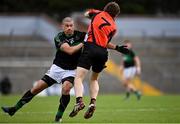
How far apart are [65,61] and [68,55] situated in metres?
0.16

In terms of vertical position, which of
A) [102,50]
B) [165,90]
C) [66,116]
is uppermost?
[102,50]

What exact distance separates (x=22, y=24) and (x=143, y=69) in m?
10.0

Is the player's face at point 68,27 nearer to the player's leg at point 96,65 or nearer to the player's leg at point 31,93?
the player's leg at point 96,65

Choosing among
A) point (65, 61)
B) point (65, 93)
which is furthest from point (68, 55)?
point (65, 93)

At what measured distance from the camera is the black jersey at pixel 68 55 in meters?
15.1

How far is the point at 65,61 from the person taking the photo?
15336mm

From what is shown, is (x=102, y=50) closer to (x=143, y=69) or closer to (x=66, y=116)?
(x=66, y=116)

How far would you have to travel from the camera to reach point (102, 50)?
1475 cm

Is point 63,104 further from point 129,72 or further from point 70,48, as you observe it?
point 129,72

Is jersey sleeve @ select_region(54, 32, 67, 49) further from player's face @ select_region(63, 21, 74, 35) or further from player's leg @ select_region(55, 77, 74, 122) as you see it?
player's leg @ select_region(55, 77, 74, 122)

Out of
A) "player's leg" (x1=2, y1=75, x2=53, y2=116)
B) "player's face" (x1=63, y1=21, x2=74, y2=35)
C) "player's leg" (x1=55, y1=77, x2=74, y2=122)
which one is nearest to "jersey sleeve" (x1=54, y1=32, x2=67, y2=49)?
"player's face" (x1=63, y1=21, x2=74, y2=35)

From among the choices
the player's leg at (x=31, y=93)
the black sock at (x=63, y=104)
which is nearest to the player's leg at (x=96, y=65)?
the black sock at (x=63, y=104)

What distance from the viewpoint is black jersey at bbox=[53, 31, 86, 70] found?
1514cm

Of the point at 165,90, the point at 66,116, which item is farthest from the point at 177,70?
the point at 66,116
